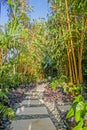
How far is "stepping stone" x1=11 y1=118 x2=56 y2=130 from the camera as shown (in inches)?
139

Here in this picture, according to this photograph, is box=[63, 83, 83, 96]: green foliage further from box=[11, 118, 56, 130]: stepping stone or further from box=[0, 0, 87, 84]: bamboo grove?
box=[11, 118, 56, 130]: stepping stone

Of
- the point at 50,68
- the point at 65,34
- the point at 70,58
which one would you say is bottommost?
the point at 50,68

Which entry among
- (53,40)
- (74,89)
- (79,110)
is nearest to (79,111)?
(79,110)

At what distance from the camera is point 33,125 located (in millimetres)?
3707

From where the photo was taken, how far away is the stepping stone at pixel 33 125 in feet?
11.6

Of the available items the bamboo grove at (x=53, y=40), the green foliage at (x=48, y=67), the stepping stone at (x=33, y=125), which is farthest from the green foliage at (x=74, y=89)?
the green foliage at (x=48, y=67)

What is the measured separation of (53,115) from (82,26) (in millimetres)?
2445

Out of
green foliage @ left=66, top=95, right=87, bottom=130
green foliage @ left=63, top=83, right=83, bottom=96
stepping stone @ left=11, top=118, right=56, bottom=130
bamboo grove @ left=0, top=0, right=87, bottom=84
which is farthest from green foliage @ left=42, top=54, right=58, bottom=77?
green foliage @ left=66, top=95, right=87, bottom=130

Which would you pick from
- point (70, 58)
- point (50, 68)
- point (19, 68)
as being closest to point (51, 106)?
point (70, 58)

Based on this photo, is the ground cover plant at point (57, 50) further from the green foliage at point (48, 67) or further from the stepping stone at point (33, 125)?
the stepping stone at point (33, 125)

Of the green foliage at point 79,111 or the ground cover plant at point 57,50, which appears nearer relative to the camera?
the green foliage at point 79,111

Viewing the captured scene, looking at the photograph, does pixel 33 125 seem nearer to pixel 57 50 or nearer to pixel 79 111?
pixel 79 111

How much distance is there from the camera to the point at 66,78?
879cm

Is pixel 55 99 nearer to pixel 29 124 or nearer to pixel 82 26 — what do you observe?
pixel 82 26
